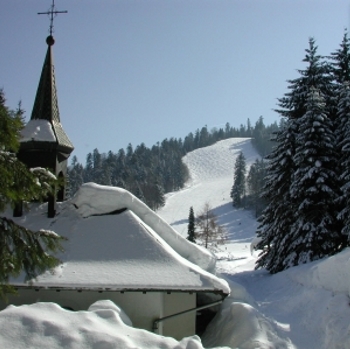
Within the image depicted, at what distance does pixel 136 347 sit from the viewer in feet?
19.5

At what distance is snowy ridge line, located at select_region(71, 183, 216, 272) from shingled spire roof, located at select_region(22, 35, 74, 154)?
234cm

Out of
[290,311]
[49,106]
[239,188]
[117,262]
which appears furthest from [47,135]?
[239,188]

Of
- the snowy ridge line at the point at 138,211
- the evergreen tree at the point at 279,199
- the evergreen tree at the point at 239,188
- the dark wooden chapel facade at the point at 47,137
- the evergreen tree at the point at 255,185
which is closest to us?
the snowy ridge line at the point at 138,211

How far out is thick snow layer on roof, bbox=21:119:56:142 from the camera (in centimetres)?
1352

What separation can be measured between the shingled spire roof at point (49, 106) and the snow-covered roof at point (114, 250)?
215 cm

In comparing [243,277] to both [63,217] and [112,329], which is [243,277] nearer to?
[63,217]

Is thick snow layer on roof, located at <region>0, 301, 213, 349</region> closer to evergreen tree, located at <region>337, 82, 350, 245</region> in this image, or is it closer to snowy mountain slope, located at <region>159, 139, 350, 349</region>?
snowy mountain slope, located at <region>159, 139, 350, 349</region>

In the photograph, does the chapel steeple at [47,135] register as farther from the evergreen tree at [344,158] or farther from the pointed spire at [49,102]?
the evergreen tree at [344,158]

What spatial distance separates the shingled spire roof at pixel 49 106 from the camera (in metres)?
13.8

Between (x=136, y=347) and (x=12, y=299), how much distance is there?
17.9 ft

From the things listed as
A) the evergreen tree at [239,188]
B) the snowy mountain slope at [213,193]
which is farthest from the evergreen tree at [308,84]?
the evergreen tree at [239,188]

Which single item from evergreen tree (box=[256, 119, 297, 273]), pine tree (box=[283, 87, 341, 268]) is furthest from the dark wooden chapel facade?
evergreen tree (box=[256, 119, 297, 273])

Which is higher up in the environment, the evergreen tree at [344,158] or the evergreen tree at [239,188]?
the evergreen tree at [344,158]

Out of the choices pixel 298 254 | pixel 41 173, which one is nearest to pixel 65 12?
pixel 41 173
